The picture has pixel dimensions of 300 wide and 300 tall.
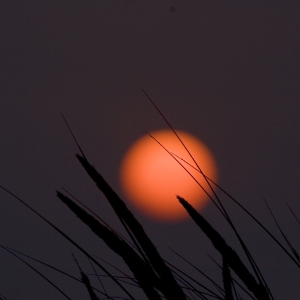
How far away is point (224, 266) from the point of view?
80 cm

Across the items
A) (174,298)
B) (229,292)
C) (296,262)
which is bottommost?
(174,298)

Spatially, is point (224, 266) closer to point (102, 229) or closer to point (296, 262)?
point (296, 262)

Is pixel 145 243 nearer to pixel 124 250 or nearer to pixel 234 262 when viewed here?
pixel 124 250

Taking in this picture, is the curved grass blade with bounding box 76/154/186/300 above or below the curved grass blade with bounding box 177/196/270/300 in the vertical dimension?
below

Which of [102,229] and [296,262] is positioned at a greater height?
[296,262]

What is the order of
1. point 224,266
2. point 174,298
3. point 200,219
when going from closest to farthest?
point 174,298 < point 200,219 < point 224,266

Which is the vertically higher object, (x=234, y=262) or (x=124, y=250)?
(x=234, y=262)

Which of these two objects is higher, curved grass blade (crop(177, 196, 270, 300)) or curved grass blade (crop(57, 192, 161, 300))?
curved grass blade (crop(177, 196, 270, 300))

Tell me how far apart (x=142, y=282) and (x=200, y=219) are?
0.47ft

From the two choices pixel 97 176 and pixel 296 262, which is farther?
pixel 296 262

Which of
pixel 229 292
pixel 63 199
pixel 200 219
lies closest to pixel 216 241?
pixel 200 219

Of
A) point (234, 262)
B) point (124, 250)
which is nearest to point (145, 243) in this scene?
point (124, 250)

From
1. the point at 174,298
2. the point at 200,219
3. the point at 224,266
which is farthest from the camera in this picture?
the point at 224,266

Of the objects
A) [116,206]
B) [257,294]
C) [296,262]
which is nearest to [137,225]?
[116,206]
